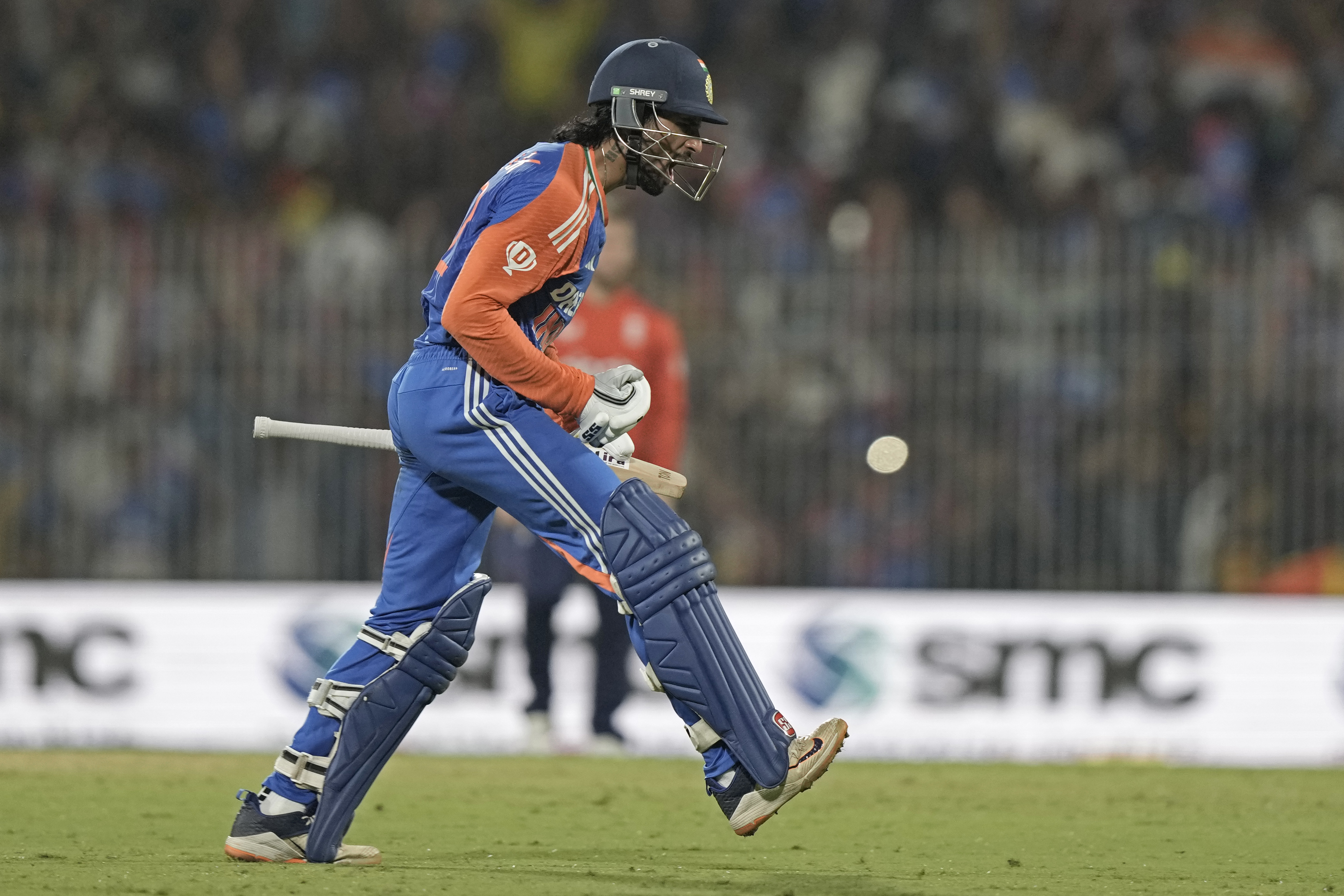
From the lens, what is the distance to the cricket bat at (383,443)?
16.1 ft

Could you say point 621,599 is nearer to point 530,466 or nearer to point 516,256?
point 530,466

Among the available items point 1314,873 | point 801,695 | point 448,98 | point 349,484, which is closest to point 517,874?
point 1314,873

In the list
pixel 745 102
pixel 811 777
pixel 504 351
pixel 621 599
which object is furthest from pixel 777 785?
pixel 745 102

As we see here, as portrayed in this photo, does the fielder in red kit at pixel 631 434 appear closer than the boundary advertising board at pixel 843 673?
Yes

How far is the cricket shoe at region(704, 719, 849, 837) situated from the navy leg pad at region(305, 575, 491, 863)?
86 cm

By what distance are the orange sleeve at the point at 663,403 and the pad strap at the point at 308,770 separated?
129 inches

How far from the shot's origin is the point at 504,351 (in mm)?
4684

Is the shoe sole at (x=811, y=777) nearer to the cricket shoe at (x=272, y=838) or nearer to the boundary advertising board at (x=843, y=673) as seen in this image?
the cricket shoe at (x=272, y=838)

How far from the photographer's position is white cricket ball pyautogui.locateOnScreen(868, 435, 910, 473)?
10.0 meters

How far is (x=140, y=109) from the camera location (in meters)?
13.9

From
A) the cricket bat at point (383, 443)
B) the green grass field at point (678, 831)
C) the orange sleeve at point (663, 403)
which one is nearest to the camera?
the green grass field at point (678, 831)

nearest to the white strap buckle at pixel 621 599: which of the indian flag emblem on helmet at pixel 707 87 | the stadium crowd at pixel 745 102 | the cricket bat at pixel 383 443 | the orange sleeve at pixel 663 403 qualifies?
the cricket bat at pixel 383 443

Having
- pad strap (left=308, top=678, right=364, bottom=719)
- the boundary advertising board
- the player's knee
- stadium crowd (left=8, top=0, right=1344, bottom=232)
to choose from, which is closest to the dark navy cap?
the player's knee

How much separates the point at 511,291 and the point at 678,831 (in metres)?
2.28
